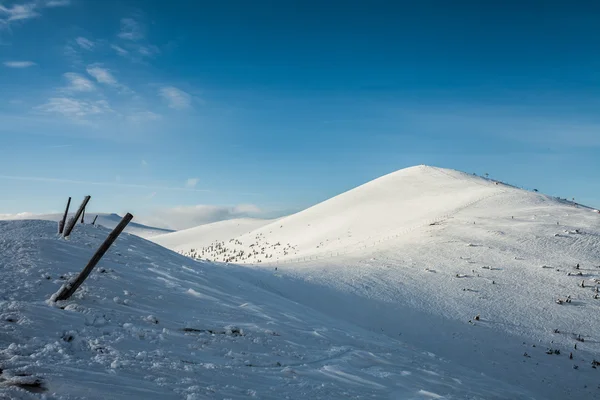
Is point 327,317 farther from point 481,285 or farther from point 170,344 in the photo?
point 481,285

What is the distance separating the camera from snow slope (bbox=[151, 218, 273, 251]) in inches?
1816

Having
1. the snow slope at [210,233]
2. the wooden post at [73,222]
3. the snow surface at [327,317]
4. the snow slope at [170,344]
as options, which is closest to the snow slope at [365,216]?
the snow slope at [210,233]

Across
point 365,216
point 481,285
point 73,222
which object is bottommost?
point 481,285

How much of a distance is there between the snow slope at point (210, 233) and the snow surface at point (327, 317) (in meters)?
24.6

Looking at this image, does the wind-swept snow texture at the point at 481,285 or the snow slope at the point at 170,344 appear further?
the wind-swept snow texture at the point at 481,285

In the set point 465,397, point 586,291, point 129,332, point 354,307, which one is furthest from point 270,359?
point 586,291

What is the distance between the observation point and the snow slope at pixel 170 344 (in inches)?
179

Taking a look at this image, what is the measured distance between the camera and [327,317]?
11.5 meters

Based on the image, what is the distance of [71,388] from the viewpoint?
4.01 m

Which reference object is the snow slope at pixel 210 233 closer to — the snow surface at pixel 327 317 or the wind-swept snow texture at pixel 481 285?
the wind-swept snow texture at pixel 481 285

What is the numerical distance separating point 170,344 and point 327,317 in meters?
6.26

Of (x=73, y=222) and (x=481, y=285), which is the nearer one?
(x=73, y=222)

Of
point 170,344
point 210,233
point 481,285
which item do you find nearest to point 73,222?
point 170,344

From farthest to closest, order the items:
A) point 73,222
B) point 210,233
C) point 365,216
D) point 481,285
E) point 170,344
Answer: point 210,233 < point 365,216 < point 481,285 < point 73,222 < point 170,344
